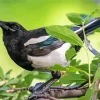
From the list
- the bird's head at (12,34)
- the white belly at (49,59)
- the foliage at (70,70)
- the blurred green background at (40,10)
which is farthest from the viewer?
the blurred green background at (40,10)

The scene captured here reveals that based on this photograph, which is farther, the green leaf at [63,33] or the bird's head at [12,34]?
the bird's head at [12,34]

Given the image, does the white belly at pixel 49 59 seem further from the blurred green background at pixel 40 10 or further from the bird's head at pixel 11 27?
the blurred green background at pixel 40 10

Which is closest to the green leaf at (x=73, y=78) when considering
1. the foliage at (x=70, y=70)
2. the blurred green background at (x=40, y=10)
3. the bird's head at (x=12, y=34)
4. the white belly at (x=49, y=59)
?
the foliage at (x=70, y=70)

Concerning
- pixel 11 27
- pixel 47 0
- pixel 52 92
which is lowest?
pixel 52 92

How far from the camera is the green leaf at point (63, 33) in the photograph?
57 cm

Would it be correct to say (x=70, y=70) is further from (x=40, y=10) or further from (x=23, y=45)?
(x=40, y=10)

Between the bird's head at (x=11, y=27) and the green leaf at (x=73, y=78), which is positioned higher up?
the bird's head at (x=11, y=27)

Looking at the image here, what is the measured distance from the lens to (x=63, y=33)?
0.57m

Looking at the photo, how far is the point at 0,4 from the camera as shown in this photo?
2.64 m

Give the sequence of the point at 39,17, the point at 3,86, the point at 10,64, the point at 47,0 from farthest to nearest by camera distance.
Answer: the point at 47,0
the point at 39,17
the point at 10,64
the point at 3,86

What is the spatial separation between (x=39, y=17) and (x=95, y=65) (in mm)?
1691

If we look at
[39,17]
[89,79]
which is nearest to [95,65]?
[89,79]

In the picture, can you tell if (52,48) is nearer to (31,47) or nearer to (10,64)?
(31,47)

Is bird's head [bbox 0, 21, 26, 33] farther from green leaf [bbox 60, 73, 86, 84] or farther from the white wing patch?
green leaf [bbox 60, 73, 86, 84]
